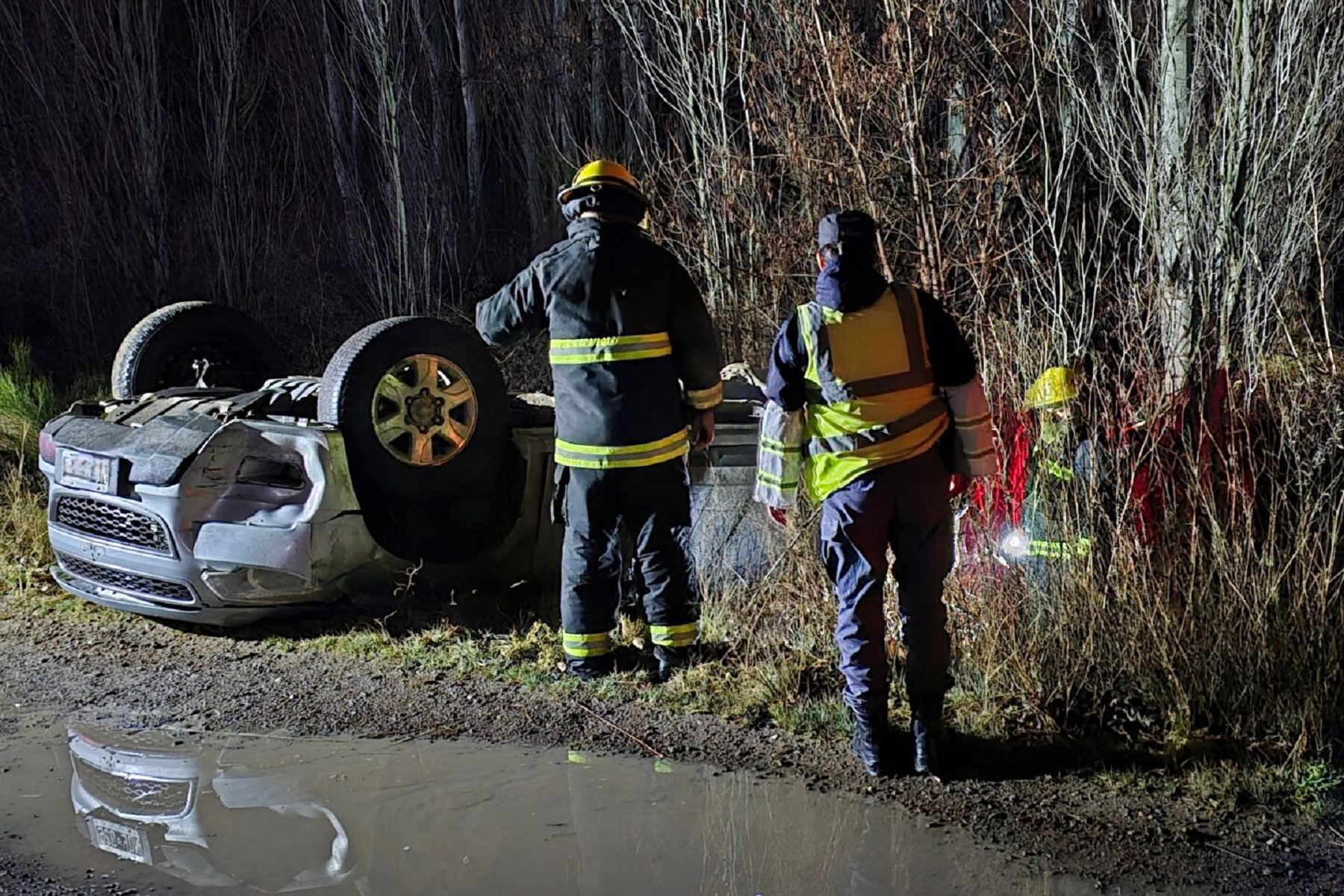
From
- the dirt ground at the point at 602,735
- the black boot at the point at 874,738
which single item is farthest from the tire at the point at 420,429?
the black boot at the point at 874,738

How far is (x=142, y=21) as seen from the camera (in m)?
13.8

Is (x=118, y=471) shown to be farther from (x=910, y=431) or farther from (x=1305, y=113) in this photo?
(x=1305, y=113)

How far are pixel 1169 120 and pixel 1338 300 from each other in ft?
13.5

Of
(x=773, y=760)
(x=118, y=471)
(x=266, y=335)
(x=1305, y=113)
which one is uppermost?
(x=1305, y=113)

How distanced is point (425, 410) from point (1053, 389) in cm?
253

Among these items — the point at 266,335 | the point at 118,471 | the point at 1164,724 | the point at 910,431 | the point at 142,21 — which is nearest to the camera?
the point at 910,431

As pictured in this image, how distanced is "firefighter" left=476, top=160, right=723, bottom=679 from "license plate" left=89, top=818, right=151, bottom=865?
1670 millimetres

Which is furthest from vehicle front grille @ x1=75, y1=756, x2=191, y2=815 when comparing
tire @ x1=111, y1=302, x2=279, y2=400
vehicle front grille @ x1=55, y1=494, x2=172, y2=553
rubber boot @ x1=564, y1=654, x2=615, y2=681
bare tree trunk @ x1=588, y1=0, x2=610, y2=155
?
bare tree trunk @ x1=588, y1=0, x2=610, y2=155

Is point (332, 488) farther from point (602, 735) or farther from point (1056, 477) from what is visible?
point (1056, 477)

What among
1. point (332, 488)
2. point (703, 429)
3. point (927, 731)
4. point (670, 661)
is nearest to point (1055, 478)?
point (927, 731)

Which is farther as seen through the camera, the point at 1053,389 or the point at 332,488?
the point at 332,488

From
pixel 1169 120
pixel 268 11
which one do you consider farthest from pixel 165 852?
pixel 268 11

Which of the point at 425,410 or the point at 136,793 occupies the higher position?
the point at 425,410

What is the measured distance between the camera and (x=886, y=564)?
386 centimetres
